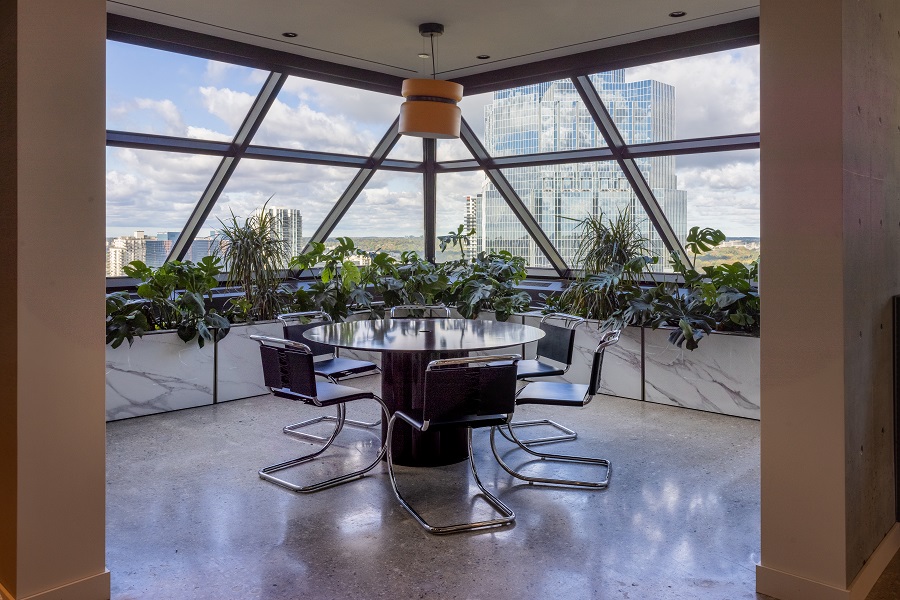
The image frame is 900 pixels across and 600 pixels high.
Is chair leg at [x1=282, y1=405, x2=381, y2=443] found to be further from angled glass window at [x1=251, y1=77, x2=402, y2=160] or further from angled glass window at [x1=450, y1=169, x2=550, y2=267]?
angled glass window at [x1=450, y1=169, x2=550, y2=267]

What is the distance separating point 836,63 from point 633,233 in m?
4.12

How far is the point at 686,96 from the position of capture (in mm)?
6559

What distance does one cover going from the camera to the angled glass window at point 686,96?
6.20 metres

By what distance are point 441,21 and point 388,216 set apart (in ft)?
10.1

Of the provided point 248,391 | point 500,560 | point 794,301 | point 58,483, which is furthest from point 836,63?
point 248,391

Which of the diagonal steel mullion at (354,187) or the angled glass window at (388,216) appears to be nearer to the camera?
the diagonal steel mullion at (354,187)

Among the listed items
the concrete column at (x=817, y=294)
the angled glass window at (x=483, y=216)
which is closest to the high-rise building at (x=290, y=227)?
the angled glass window at (x=483, y=216)

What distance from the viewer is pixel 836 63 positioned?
8.43 feet

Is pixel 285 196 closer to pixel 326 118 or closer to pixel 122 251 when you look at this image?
pixel 326 118

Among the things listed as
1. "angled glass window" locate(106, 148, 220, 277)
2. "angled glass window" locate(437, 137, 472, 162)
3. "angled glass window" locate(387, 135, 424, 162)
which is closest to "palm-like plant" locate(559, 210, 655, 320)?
"angled glass window" locate(437, 137, 472, 162)

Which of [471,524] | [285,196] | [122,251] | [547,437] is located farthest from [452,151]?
[471,524]

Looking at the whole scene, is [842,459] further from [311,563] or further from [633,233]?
[633,233]

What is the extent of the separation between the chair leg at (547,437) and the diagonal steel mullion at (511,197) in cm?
280
